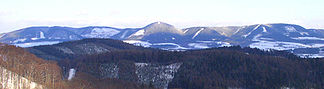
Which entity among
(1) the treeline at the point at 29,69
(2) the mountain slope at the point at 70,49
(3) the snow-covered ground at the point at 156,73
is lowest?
(3) the snow-covered ground at the point at 156,73

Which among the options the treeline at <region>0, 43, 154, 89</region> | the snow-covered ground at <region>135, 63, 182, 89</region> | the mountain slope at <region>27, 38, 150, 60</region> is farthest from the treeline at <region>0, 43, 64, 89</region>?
the mountain slope at <region>27, 38, 150, 60</region>

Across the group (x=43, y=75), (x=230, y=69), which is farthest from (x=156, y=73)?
(x=43, y=75)

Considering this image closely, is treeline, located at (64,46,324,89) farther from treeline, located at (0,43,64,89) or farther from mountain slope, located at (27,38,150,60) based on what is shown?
mountain slope, located at (27,38,150,60)

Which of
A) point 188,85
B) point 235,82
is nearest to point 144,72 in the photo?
point 188,85

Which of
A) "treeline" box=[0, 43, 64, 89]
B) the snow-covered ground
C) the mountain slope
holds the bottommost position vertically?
the snow-covered ground

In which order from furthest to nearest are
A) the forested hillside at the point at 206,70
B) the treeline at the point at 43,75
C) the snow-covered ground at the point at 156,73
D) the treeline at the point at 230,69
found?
the snow-covered ground at the point at 156,73
the forested hillside at the point at 206,70
the treeline at the point at 230,69
the treeline at the point at 43,75

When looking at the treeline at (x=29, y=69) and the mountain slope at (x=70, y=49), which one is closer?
the treeline at (x=29, y=69)

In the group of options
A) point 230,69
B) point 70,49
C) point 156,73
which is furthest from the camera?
point 70,49

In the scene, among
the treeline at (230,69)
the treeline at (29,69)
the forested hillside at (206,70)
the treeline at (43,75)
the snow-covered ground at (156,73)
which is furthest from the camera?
the snow-covered ground at (156,73)

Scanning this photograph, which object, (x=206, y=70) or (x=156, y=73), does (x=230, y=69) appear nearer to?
(x=206, y=70)

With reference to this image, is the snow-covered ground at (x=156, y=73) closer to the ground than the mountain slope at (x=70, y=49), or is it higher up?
closer to the ground

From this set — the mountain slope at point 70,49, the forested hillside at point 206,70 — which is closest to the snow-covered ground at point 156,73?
the forested hillside at point 206,70

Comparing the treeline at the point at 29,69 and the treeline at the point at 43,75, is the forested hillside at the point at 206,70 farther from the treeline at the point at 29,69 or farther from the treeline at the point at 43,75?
the treeline at the point at 29,69

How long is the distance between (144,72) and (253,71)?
27.0m
